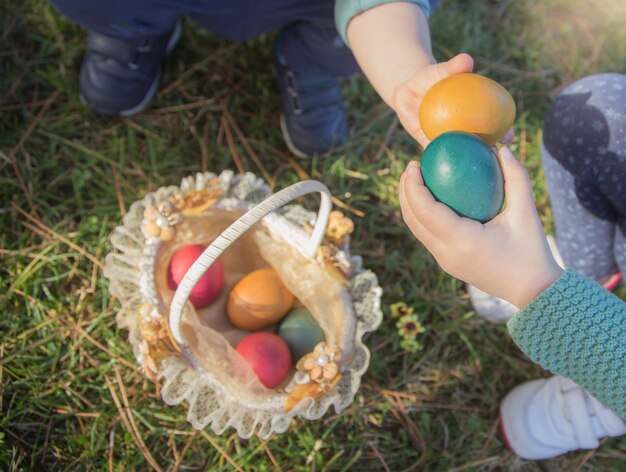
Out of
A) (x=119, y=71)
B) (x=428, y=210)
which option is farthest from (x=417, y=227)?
(x=119, y=71)

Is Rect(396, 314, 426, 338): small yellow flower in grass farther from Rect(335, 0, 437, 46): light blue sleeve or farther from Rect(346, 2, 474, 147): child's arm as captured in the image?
Rect(335, 0, 437, 46): light blue sleeve

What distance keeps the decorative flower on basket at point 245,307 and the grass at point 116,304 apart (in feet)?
0.63

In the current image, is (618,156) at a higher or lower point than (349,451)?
higher

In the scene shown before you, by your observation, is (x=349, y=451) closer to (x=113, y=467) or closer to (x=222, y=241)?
(x=113, y=467)

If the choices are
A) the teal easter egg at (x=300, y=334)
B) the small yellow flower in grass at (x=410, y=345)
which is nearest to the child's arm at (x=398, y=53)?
the teal easter egg at (x=300, y=334)

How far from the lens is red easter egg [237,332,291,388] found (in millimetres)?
1250

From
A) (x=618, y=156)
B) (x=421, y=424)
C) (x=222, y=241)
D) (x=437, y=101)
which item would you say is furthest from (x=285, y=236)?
(x=618, y=156)

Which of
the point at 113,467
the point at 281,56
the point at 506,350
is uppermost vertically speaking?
the point at 281,56

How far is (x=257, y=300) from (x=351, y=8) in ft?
2.12

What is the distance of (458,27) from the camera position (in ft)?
6.63

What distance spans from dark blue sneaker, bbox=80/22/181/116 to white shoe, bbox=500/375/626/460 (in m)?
1.30

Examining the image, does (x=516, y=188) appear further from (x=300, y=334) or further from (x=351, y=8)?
(x=300, y=334)

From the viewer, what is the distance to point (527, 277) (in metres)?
0.91

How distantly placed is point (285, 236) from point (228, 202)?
0.15 metres
